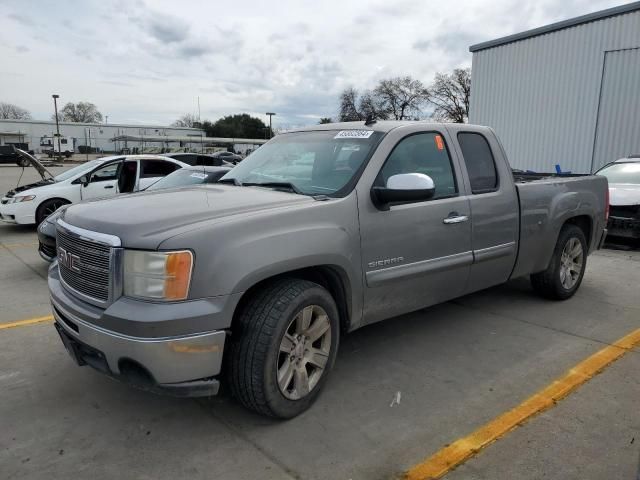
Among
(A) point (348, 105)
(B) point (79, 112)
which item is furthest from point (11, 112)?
(A) point (348, 105)

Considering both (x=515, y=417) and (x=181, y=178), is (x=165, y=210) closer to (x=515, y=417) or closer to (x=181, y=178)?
(x=515, y=417)

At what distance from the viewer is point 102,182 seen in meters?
10.2

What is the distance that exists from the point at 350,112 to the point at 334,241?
186 ft

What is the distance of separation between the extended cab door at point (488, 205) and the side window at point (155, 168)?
7838mm

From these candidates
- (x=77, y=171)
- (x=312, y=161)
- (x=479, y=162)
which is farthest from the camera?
(x=77, y=171)

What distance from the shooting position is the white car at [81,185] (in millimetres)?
9641

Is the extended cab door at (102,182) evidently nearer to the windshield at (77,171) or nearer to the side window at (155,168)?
the windshield at (77,171)

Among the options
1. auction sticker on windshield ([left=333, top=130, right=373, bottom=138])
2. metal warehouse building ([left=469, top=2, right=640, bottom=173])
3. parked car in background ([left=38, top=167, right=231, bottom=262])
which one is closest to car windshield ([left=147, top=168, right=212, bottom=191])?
parked car in background ([left=38, top=167, right=231, bottom=262])

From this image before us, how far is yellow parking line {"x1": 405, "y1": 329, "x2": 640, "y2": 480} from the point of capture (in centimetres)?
256

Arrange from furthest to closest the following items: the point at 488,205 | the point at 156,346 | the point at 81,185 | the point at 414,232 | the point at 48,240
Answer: the point at 81,185
the point at 48,240
the point at 488,205
the point at 414,232
the point at 156,346

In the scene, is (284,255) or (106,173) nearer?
(284,255)

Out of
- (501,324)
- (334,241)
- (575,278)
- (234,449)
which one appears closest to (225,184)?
(334,241)

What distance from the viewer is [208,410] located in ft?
10.3

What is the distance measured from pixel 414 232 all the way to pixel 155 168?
833 centimetres
